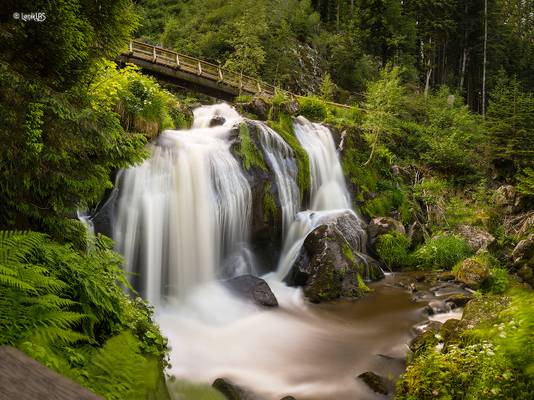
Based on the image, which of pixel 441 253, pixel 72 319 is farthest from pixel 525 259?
pixel 72 319

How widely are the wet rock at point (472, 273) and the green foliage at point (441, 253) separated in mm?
1322

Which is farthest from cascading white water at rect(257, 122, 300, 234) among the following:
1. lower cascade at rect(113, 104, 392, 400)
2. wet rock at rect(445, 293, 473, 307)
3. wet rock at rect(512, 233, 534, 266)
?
wet rock at rect(512, 233, 534, 266)

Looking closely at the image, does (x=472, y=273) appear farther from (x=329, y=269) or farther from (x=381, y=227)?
(x=329, y=269)

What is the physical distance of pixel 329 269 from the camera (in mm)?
9891

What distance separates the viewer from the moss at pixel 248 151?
39.2ft

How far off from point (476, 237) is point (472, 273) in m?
4.10

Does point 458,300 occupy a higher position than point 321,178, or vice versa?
point 321,178

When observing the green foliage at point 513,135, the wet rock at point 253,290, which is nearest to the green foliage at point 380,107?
the green foliage at point 513,135

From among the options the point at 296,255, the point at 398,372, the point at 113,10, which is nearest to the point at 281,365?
the point at 398,372

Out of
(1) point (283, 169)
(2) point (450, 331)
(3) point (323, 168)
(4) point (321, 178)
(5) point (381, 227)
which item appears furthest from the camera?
(3) point (323, 168)

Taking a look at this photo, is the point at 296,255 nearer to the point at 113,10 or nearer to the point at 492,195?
the point at 113,10

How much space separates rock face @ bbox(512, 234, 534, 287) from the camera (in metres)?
11.6

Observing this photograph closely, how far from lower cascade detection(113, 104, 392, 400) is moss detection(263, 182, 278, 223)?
1.23ft

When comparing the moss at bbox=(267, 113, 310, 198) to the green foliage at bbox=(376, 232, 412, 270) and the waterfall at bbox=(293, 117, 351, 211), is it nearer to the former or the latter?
the waterfall at bbox=(293, 117, 351, 211)
